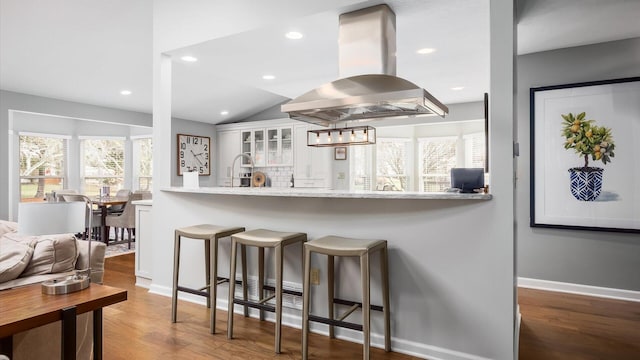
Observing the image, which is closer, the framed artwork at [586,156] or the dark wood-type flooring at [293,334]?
the dark wood-type flooring at [293,334]

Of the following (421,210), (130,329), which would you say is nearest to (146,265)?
(130,329)

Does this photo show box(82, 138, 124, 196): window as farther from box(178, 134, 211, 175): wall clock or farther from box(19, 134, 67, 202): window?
box(178, 134, 211, 175): wall clock

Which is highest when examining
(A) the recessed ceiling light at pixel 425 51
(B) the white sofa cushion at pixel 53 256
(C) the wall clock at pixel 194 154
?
(A) the recessed ceiling light at pixel 425 51

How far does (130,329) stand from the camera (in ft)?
8.95

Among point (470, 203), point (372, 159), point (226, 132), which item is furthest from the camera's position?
point (226, 132)

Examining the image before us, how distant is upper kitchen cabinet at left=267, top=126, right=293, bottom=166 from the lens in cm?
695

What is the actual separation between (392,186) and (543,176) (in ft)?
12.1

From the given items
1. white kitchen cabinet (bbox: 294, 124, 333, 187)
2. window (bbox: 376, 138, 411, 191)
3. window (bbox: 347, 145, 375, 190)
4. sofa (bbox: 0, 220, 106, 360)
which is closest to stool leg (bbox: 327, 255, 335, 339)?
sofa (bbox: 0, 220, 106, 360)

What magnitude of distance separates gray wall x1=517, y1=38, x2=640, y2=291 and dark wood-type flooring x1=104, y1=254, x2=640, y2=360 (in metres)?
0.28

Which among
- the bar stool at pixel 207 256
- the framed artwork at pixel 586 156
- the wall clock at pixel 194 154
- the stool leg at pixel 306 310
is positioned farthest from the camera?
the wall clock at pixel 194 154

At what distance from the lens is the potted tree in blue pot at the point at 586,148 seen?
346cm

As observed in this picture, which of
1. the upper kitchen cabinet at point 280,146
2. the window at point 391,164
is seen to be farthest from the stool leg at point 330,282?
the window at point 391,164

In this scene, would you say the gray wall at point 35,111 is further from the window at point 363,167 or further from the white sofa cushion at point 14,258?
the window at point 363,167

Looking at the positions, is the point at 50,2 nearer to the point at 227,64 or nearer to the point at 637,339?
the point at 227,64
